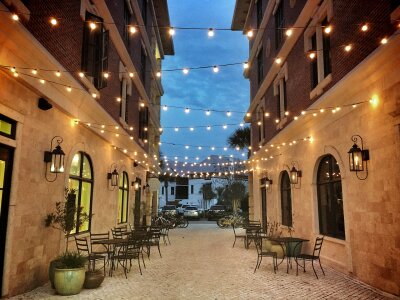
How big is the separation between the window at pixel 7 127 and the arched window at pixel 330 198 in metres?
7.38

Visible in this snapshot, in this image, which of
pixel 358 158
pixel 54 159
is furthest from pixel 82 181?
pixel 358 158

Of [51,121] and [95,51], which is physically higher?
[95,51]

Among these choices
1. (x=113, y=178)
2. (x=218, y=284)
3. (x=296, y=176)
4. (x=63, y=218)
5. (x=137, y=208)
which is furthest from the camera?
(x=137, y=208)

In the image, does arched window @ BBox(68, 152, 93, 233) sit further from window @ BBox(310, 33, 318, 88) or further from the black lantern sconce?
window @ BBox(310, 33, 318, 88)

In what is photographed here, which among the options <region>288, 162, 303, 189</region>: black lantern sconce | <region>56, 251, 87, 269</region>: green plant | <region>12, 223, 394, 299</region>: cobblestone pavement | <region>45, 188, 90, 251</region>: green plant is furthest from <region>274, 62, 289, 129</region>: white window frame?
<region>56, 251, 87, 269</region>: green plant

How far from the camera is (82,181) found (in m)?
9.78

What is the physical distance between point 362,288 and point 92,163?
7.75m

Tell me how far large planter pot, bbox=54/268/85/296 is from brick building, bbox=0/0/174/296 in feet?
1.91

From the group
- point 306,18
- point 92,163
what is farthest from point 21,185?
point 306,18

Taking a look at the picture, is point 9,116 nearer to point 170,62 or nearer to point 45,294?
point 45,294

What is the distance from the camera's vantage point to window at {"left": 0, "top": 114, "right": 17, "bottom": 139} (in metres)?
5.74

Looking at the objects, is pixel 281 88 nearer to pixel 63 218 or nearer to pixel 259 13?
pixel 259 13

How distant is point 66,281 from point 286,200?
9.44 meters

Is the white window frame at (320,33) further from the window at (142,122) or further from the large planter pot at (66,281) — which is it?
the window at (142,122)
